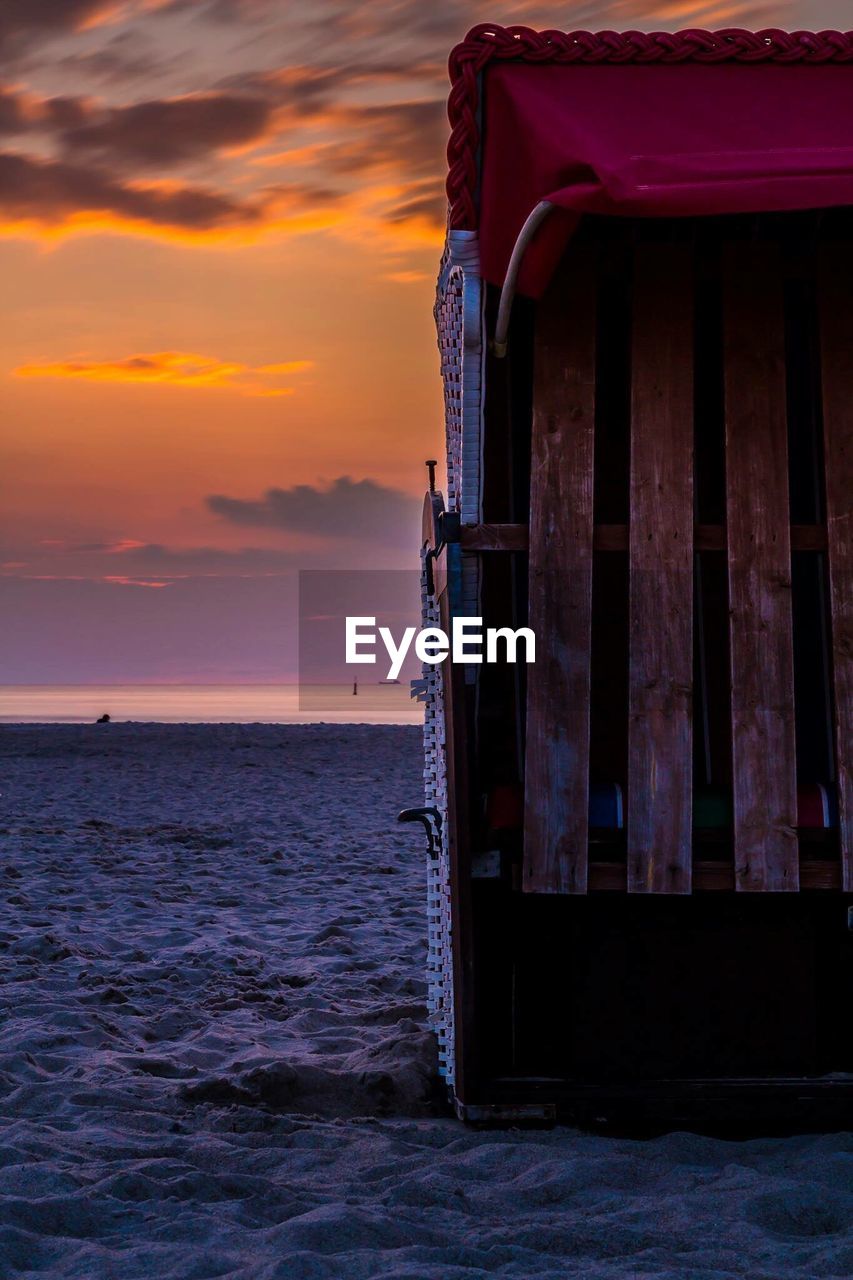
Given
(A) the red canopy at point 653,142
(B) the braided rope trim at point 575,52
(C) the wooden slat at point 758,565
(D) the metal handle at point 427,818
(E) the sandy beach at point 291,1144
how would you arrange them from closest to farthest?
1. (E) the sandy beach at point 291,1144
2. (A) the red canopy at point 653,142
3. (B) the braided rope trim at point 575,52
4. (C) the wooden slat at point 758,565
5. (D) the metal handle at point 427,818

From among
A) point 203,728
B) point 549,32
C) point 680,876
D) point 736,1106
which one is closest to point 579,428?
point 549,32

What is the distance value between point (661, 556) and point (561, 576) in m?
0.29

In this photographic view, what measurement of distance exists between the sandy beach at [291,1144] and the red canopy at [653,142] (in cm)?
234

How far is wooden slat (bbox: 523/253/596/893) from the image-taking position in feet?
11.6

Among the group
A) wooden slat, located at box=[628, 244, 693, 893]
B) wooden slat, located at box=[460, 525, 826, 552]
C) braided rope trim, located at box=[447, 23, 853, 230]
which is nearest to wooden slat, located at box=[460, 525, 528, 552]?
wooden slat, located at box=[460, 525, 826, 552]

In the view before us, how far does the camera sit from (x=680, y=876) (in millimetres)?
3502

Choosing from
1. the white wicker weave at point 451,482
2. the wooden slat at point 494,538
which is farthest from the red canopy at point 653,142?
the wooden slat at point 494,538

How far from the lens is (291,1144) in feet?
11.7

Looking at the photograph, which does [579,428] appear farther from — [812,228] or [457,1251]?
[457,1251]

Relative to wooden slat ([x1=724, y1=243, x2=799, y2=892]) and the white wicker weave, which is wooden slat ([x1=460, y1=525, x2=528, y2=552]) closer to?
the white wicker weave

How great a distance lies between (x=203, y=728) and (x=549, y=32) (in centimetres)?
2453

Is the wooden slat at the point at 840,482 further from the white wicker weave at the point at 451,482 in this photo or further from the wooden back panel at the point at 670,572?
the white wicker weave at the point at 451,482

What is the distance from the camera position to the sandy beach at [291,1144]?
2799 millimetres

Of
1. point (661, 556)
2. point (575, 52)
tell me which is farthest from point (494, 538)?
point (575, 52)
